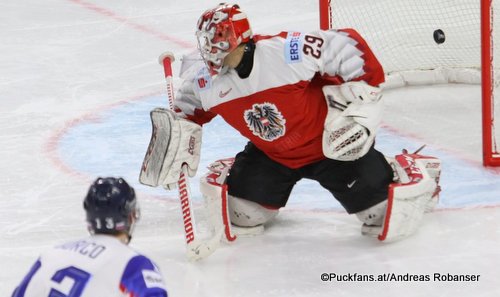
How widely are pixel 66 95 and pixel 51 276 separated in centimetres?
347

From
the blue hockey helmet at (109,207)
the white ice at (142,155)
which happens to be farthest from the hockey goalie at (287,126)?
the blue hockey helmet at (109,207)

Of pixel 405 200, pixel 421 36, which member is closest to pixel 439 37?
pixel 421 36

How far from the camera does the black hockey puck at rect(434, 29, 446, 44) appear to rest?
5426mm

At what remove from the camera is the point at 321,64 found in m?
3.40

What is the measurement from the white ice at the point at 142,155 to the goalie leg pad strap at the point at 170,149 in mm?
229

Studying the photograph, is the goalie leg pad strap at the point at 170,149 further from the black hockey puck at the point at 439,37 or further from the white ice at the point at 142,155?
Result: the black hockey puck at the point at 439,37

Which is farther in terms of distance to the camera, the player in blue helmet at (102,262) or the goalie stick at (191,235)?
the goalie stick at (191,235)

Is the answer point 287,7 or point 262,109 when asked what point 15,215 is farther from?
point 287,7

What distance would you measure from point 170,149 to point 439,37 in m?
2.25

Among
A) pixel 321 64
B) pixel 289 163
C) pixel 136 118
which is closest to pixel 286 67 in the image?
pixel 321 64

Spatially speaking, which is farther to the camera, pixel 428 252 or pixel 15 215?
pixel 15 215

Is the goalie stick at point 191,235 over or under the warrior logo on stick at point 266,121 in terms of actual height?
under

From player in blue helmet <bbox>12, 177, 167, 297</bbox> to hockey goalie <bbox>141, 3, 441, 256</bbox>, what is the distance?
118 centimetres

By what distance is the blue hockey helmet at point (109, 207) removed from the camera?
2.25m
